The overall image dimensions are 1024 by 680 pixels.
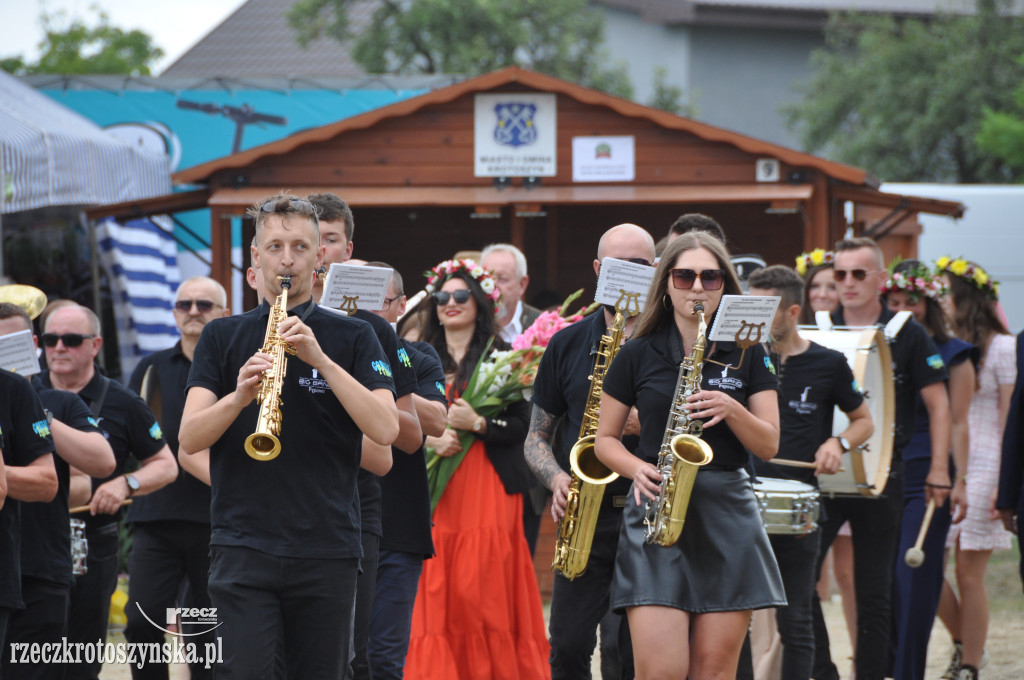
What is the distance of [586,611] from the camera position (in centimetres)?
521

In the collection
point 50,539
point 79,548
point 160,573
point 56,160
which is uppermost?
point 56,160

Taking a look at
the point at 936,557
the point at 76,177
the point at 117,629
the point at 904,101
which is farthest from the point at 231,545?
the point at 904,101

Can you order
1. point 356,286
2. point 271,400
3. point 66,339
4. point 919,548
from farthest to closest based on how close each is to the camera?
point 919,548
point 66,339
point 356,286
point 271,400

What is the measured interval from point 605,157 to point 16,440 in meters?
9.00

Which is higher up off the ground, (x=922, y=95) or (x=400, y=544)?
(x=922, y=95)

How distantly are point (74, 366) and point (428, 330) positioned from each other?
1.73 metres

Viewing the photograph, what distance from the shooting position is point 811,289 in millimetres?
8148

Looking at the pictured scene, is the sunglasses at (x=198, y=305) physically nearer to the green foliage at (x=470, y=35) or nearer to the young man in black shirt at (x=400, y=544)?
the young man in black shirt at (x=400, y=544)

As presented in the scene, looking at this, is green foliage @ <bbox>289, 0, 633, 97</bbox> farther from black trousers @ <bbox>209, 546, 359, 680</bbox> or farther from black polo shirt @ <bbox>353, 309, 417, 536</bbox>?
black trousers @ <bbox>209, 546, 359, 680</bbox>

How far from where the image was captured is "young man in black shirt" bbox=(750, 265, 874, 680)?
614 centimetres

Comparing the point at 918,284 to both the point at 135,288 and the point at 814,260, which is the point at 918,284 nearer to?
the point at 814,260

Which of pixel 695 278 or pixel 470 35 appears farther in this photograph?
pixel 470 35

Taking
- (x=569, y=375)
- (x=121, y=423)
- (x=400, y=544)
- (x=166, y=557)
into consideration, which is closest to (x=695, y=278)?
(x=569, y=375)

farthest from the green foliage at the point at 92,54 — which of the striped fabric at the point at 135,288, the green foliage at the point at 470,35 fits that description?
the striped fabric at the point at 135,288
